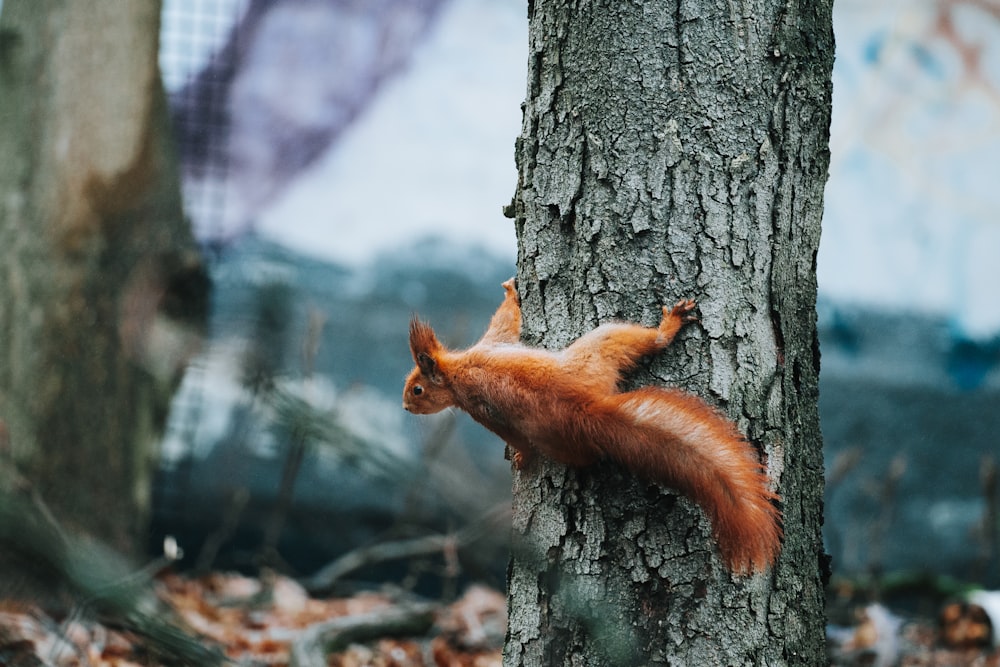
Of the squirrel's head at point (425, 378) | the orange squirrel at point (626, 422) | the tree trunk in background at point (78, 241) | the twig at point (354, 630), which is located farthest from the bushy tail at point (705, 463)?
the tree trunk in background at point (78, 241)

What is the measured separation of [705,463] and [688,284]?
367 mm

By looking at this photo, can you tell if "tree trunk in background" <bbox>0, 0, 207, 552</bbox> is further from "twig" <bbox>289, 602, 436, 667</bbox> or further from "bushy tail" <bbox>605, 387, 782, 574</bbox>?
"bushy tail" <bbox>605, 387, 782, 574</bbox>

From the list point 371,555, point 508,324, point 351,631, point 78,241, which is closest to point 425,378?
point 508,324

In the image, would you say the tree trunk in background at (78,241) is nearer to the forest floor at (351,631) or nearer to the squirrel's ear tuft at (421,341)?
the forest floor at (351,631)

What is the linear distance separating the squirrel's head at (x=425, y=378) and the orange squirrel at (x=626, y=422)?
0.37ft

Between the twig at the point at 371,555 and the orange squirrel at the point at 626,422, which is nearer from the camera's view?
the orange squirrel at the point at 626,422

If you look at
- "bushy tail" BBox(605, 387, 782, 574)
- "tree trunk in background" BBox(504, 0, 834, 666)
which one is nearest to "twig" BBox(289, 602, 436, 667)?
"tree trunk in background" BBox(504, 0, 834, 666)

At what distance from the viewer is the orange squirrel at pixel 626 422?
1.60m

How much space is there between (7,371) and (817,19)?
4.04 metres

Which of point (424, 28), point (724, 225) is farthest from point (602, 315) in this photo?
point (424, 28)

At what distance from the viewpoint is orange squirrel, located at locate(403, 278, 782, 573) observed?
1599 mm

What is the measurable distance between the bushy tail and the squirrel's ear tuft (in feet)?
1.86

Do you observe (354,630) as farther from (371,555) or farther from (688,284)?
(688,284)

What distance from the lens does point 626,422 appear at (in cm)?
166
